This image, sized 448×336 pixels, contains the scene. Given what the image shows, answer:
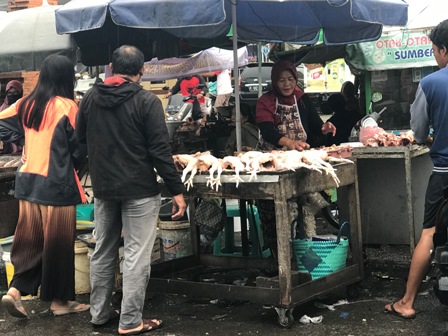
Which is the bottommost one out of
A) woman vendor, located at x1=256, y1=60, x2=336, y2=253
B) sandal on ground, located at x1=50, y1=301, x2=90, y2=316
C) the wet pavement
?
the wet pavement

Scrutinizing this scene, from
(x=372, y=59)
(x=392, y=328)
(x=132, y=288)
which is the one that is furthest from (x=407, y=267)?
(x=372, y=59)

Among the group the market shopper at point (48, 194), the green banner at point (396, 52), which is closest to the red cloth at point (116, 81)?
the market shopper at point (48, 194)

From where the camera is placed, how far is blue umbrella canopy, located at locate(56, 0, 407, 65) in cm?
663

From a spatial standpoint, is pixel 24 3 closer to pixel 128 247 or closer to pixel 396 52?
pixel 396 52

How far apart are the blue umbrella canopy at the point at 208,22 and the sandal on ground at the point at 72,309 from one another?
99.8 inches

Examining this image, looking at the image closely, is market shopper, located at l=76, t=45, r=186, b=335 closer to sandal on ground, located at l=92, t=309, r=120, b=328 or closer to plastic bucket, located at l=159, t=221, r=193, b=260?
sandal on ground, located at l=92, t=309, r=120, b=328

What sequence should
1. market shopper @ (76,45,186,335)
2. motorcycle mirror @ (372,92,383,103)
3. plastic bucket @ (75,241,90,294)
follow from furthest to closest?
motorcycle mirror @ (372,92,383,103)
plastic bucket @ (75,241,90,294)
market shopper @ (76,45,186,335)

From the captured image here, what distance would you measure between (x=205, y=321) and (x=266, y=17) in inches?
175

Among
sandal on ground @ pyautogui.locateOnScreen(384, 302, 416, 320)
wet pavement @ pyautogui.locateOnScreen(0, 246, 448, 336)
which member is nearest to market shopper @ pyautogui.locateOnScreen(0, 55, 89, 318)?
wet pavement @ pyautogui.locateOnScreen(0, 246, 448, 336)

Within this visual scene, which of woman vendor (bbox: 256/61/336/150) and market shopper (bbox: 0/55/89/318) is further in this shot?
woman vendor (bbox: 256/61/336/150)

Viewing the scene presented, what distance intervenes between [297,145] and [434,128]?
6.66ft

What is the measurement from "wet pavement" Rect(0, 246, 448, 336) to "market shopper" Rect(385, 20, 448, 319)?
16.5 inches

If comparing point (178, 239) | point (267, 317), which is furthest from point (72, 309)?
point (267, 317)

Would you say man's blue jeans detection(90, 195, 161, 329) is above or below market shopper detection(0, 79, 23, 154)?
below
